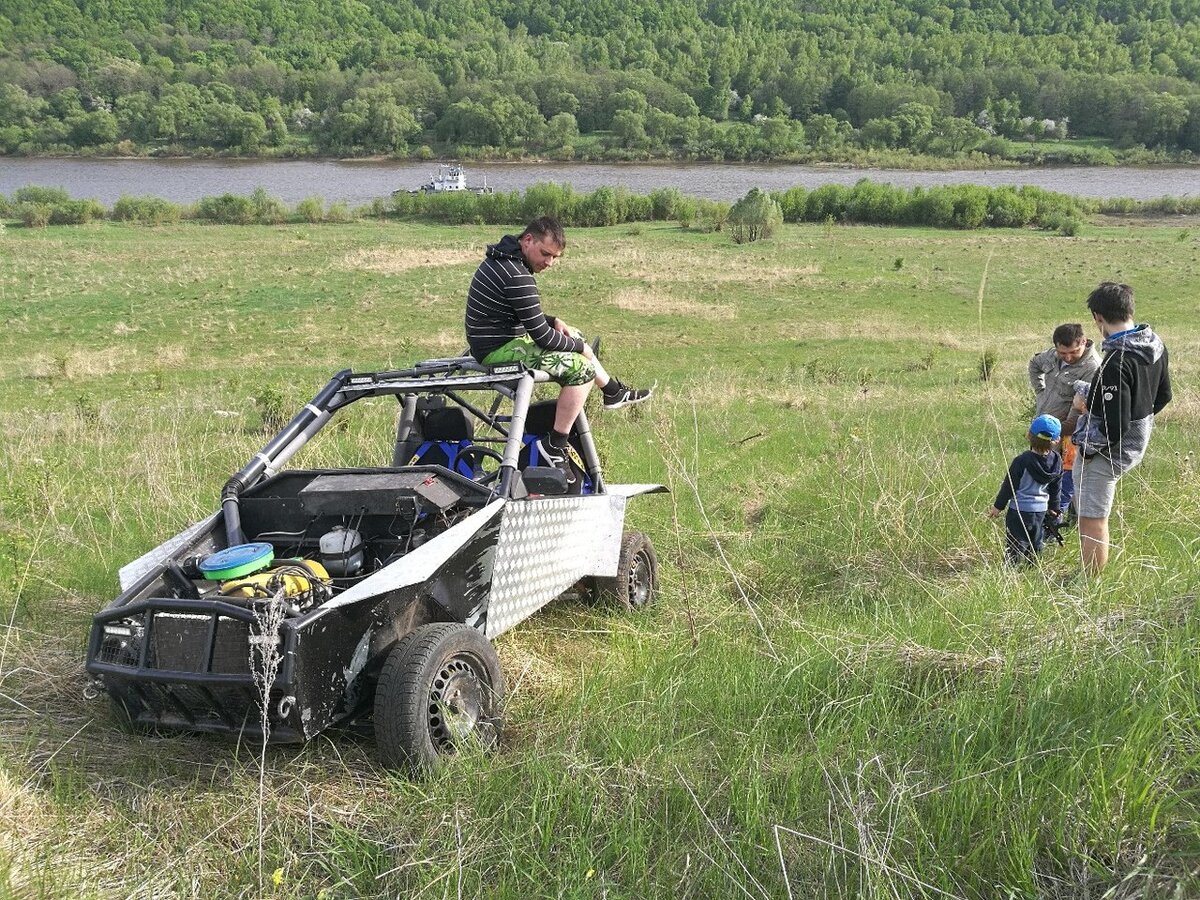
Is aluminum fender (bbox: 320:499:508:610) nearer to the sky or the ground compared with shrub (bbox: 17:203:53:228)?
nearer to the sky

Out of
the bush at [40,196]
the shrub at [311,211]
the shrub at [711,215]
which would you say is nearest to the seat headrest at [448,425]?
the shrub at [711,215]

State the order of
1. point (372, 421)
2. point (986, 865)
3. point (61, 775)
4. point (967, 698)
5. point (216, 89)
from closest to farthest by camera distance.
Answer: point (986, 865) < point (967, 698) < point (61, 775) < point (372, 421) < point (216, 89)

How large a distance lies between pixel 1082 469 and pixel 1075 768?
3017 mm

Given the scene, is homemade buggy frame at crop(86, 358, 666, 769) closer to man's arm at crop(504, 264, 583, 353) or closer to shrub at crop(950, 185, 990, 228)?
man's arm at crop(504, 264, 583, 353)

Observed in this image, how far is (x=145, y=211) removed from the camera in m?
79.9

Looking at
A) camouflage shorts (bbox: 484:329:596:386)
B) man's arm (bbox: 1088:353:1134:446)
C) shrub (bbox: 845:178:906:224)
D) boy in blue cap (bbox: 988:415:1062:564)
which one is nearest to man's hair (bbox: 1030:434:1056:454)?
boy in blue cap (bbox: 988:415:1062:564)

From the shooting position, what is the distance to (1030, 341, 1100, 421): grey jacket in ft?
23.9

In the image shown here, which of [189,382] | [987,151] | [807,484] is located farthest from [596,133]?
[807,484]

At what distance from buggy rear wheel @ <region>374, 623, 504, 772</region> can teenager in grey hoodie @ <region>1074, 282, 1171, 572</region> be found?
3.52 meters

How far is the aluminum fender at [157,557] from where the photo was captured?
14.6ft

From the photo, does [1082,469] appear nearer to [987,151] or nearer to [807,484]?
[807,484]

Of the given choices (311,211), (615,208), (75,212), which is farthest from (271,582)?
(75,212)

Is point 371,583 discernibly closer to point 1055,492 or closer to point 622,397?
point 622,397

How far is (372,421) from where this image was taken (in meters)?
12.4
